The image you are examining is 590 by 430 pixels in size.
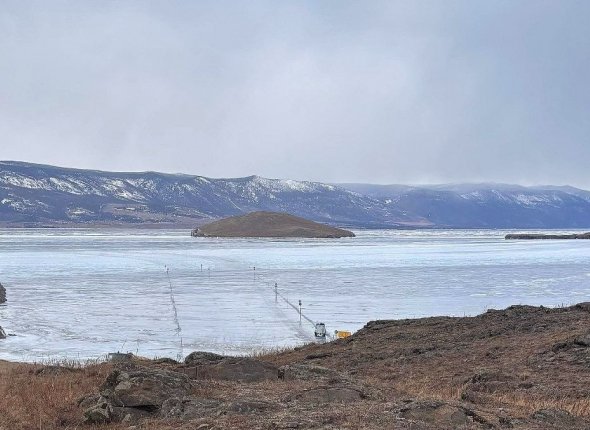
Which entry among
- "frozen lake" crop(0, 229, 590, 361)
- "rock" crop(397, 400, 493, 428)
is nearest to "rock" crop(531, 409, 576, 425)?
"rock" crop(397, 400, 493, 428)

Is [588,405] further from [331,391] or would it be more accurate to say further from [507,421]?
[331,391]

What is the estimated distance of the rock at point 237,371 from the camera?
12508 millimetres

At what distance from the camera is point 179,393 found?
34.0 ft

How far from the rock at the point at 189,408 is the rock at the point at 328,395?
110cm

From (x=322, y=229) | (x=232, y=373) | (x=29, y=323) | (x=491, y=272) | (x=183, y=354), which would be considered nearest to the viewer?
(x=232, y=373)

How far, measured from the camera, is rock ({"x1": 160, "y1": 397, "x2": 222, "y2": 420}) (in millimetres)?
9344

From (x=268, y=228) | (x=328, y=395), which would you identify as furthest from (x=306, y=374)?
(x=268, y=228)

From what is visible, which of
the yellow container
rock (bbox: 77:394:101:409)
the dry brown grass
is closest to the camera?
the dry brown grass

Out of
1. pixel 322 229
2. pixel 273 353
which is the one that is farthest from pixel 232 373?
pixel 322 229

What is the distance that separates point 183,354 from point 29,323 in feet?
28.4

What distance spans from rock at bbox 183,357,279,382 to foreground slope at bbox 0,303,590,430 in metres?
0.02

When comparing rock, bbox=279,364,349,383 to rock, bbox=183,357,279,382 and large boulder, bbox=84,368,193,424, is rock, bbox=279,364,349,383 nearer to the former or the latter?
rock, bbox=183,357,279,382

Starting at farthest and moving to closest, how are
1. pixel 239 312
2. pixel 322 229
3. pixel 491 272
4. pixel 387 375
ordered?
pixel 322 229, pixel 491 272, pixel 239 312, pixel 387 375

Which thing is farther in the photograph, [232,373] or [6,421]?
[232,373]
